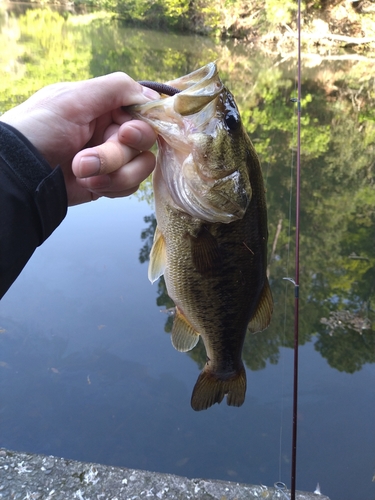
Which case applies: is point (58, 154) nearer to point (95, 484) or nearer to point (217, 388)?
point (217, 388)

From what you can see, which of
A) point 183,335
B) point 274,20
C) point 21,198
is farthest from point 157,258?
point 274,20

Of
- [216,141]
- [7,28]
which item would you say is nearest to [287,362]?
[216,141]

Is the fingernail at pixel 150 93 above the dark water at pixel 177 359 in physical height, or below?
above

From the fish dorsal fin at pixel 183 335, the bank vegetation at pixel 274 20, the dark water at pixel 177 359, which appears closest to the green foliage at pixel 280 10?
the bank vegetation at pixel 274 20

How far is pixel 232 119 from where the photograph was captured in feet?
4.46

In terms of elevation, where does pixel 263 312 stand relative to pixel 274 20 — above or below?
above

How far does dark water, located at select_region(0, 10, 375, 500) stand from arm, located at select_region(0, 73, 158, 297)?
201 cm

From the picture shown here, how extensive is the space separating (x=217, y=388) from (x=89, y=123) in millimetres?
1197

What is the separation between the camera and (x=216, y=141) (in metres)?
1.35

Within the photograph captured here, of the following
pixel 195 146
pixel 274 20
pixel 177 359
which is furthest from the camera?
pixel 274 20

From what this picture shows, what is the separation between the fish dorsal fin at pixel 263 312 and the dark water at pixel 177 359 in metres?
1.53

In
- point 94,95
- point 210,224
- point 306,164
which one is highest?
point 94,95

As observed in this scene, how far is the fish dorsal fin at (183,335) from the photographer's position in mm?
1760

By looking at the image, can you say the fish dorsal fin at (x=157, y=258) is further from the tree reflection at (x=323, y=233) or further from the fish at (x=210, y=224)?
the tree reflection at (x=323, y=233)
